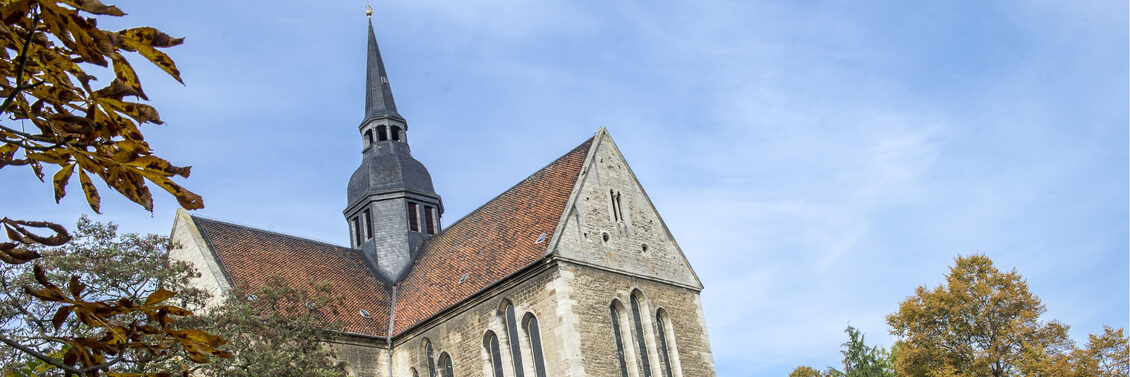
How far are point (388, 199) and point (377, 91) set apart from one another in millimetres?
4670

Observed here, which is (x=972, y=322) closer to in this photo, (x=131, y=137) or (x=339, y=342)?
(x=339, y=342)

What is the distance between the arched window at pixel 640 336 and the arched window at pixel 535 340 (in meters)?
2.29

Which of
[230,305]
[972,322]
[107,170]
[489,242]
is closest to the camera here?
[107,170]

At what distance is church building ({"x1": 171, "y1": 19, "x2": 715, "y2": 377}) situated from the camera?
21.7 metres

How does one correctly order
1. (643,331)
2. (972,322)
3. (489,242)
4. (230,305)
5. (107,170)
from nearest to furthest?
(107,170) < (230,305) < (643,331) < (489,242) < (972,322)

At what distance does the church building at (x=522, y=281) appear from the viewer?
2167 cm

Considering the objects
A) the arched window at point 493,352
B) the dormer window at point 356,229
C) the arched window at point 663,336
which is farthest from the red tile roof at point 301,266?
the arched window at point 663,336

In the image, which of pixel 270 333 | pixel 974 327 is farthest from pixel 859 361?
pixel 270 333

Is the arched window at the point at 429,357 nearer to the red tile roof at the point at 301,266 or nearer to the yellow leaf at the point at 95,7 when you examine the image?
the red tile roof at the point at 301,266

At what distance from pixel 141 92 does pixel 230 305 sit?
16.0m

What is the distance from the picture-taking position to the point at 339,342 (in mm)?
23609

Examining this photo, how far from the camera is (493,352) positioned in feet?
74.2

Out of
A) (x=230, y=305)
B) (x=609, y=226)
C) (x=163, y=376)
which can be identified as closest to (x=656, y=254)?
(x=609, y=226)

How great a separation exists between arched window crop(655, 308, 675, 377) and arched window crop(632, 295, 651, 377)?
0.40 meters
